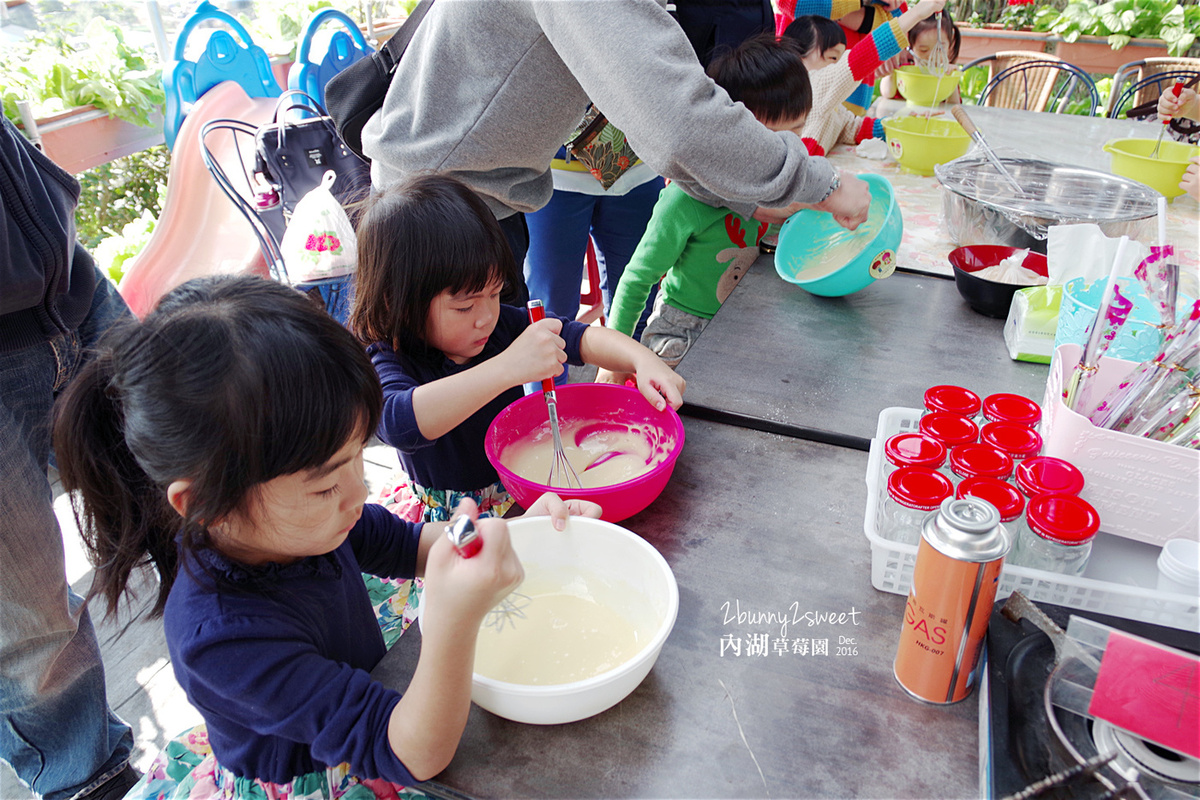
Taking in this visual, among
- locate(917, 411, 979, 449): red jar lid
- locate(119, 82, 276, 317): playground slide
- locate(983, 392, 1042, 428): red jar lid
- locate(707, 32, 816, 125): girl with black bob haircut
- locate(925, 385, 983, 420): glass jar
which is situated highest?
locate(707, 32, 816, 125): girl with black bob haircut

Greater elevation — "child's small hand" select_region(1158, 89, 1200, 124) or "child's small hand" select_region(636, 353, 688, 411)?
"child's small hand" select_region(636, 353, 688, 411)

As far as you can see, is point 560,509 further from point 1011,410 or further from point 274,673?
point 1011,410

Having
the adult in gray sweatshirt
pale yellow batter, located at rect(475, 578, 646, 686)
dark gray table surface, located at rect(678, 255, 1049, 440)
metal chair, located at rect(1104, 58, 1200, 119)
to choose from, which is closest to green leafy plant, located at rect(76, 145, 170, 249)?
the adult in gray sweatshirt

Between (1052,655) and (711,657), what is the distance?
331mm

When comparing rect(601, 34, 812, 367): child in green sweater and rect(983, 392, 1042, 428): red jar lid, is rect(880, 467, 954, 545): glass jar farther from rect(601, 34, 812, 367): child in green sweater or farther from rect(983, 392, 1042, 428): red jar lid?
rect(601, 34, 812, 367): child in green sweater

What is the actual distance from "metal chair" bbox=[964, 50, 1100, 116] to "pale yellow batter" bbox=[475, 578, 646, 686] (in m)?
3.97

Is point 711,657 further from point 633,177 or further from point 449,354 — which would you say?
point 633,177

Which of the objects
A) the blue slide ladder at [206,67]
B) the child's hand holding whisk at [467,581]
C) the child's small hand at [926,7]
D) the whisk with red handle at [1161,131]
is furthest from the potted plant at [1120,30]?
the child's hand holding whisk at [467,581]

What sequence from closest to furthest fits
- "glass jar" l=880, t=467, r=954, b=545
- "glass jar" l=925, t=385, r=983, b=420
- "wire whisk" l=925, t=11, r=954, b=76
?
"glass jar" l=880, t=467, r=954, b=545
"glass jar" l=925, t=385, r=983, b=420
"wire whisk" l=925, t=11, r=954, b=76

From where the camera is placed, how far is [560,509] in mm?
864

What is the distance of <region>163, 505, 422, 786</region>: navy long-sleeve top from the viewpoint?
26.5 inches

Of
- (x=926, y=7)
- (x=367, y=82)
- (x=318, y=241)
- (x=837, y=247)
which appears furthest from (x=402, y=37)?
(x=926, y=7)

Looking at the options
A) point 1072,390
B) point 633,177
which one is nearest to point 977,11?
point 633,177

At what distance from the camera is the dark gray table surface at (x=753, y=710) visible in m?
0.65
